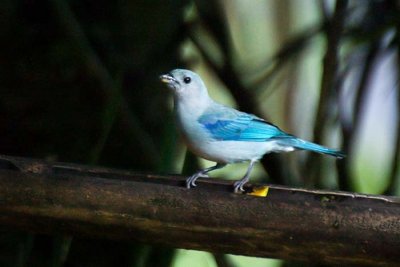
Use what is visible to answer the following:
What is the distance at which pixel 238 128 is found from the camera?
165 cm

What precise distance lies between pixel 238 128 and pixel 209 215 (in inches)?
12.8

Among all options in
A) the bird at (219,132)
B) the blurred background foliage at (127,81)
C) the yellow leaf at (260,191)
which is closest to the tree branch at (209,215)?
the yellow leaf at (260,191)

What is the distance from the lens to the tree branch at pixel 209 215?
131 centimetres

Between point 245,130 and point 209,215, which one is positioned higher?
point 245,130

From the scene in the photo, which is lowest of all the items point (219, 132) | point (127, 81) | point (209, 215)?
point (209, 215)

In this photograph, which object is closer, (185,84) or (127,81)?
(185,84)

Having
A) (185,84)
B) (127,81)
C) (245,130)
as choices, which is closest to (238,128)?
(245,130)

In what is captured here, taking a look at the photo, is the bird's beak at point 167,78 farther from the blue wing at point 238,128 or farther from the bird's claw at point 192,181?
the bird's claw at point 192,181

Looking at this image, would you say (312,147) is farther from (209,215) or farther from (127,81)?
(127,81)

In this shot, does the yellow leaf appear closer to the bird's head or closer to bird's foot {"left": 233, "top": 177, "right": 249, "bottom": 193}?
bird's foot {"left": 233, "top": 177, "right": 249, "bottom": 193}

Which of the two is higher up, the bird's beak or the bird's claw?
the bird's beak

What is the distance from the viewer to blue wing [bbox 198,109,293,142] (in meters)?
1.62

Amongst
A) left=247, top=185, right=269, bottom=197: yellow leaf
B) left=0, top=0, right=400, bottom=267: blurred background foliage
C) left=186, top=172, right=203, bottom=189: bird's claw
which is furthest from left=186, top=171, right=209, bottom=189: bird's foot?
left=0, top=0, right=400, bottom=267: blurred background foliage

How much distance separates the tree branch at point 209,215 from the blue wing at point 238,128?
0.17 m
